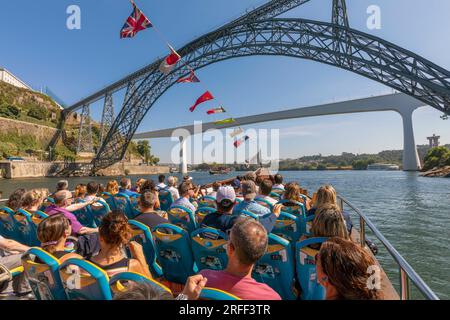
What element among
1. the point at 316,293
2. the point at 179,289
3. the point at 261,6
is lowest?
the point at 179,289

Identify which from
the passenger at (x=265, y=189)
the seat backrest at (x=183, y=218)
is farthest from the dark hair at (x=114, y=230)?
the passenger at (x=265, y=189)

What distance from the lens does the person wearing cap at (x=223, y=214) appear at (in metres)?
2.74

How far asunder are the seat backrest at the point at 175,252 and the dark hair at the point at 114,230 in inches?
20.1

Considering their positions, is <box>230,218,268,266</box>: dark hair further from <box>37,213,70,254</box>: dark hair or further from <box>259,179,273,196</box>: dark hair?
<box>259,179,273,196</box>: dark hair

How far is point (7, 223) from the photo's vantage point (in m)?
3.55

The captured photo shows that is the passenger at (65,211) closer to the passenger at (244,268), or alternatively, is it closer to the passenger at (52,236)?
the passenger at (52,236)

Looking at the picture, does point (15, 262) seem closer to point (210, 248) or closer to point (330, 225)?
point (210, 248)

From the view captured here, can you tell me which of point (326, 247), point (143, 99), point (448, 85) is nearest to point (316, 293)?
point (326, 247)

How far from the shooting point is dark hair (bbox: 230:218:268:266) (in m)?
1.43

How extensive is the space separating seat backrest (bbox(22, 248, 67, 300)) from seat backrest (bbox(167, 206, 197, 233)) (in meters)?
1.79

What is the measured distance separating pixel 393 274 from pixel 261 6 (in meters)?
26.3

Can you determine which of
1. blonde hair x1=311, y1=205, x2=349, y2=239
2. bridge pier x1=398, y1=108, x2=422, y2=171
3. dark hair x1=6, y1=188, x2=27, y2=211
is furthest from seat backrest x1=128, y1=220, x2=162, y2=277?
bridge pier x1=398, y1=108, x2=422, y2=171
